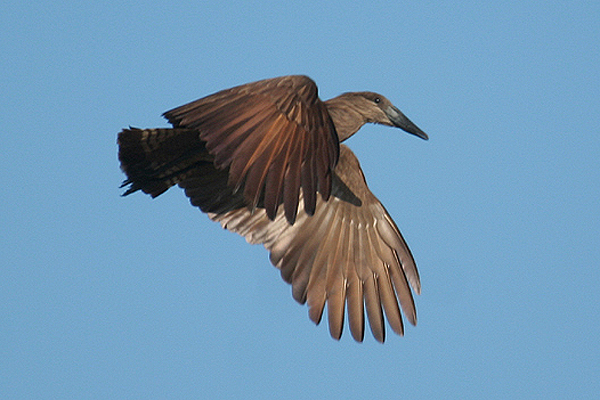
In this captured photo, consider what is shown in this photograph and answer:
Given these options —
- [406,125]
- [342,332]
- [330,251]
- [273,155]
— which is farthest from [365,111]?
[273,155]

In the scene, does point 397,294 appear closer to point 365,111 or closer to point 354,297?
point 354,297

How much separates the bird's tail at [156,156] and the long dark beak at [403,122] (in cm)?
213

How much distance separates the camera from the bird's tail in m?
8.92

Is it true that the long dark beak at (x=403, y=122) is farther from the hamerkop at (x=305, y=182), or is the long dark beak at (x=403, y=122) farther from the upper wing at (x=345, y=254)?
the upper wing at (x=345, y=254)

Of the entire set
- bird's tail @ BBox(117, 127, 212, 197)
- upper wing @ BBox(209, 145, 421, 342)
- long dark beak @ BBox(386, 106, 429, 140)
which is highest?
long dark beak @ BBox(386, 106, 429, 140)

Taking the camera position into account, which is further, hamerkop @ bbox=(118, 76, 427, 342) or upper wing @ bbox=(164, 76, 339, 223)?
hamerkop @ bbox=(118, 76, 427, 342)

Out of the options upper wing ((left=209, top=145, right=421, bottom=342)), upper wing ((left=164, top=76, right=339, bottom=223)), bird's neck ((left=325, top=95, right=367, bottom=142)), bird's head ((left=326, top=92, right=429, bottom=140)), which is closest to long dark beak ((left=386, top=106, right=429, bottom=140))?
bird's head ((left=326, top=92, right=429, bottom=140))

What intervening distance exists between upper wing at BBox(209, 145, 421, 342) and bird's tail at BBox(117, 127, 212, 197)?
101 cm

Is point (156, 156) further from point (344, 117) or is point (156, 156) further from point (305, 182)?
point (305, 182)

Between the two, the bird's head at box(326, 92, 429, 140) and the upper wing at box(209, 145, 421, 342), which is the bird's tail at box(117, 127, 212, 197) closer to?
the upper wing at box(209, 145, 421, 342)

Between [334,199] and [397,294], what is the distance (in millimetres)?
1340

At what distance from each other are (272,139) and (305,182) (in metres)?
0.41

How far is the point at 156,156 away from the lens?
9.25 meters

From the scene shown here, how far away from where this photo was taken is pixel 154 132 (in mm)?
8891
